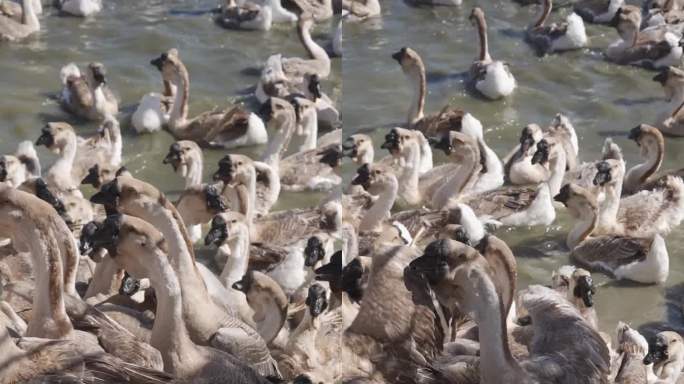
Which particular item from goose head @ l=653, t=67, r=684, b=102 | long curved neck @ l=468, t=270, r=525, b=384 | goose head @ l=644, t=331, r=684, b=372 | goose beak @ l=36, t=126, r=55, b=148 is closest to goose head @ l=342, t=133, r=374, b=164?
long curved neck @ l=468, t=270, r=525, b=384

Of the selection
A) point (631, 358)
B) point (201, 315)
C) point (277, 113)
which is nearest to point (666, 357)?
point (631, 358)

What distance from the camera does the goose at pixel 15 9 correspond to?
8.20 meters

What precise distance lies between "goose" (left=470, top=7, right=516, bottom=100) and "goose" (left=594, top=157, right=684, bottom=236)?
1.55 meters

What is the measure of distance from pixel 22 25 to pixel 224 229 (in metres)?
3.12

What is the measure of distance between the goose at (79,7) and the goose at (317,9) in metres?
3.63

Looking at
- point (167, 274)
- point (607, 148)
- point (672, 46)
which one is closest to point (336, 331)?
point (167, 274)

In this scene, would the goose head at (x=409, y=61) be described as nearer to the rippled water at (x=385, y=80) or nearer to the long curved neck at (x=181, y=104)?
the rippled water at (x=385, y=80)

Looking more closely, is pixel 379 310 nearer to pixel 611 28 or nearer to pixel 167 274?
pixel 167 274

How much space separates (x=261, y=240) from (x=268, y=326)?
1704 millimetres

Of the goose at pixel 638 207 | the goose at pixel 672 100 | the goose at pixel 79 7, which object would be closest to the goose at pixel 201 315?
the goose at pixel 638 207

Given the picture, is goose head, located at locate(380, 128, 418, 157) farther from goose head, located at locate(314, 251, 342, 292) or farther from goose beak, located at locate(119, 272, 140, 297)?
goose head, located at locate(314, 251, 342, 292)

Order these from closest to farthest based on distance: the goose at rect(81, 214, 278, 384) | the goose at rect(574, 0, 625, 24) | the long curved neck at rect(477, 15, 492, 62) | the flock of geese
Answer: the flock of geese
the goose at rect(81, 214, 278, 384)
the long curved neck at rect(477, 15, 492, 62)
the goose at rect(574, 0, 625, 24)

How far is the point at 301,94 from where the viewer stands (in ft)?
26.2

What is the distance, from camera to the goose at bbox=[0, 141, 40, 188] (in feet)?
21.7
